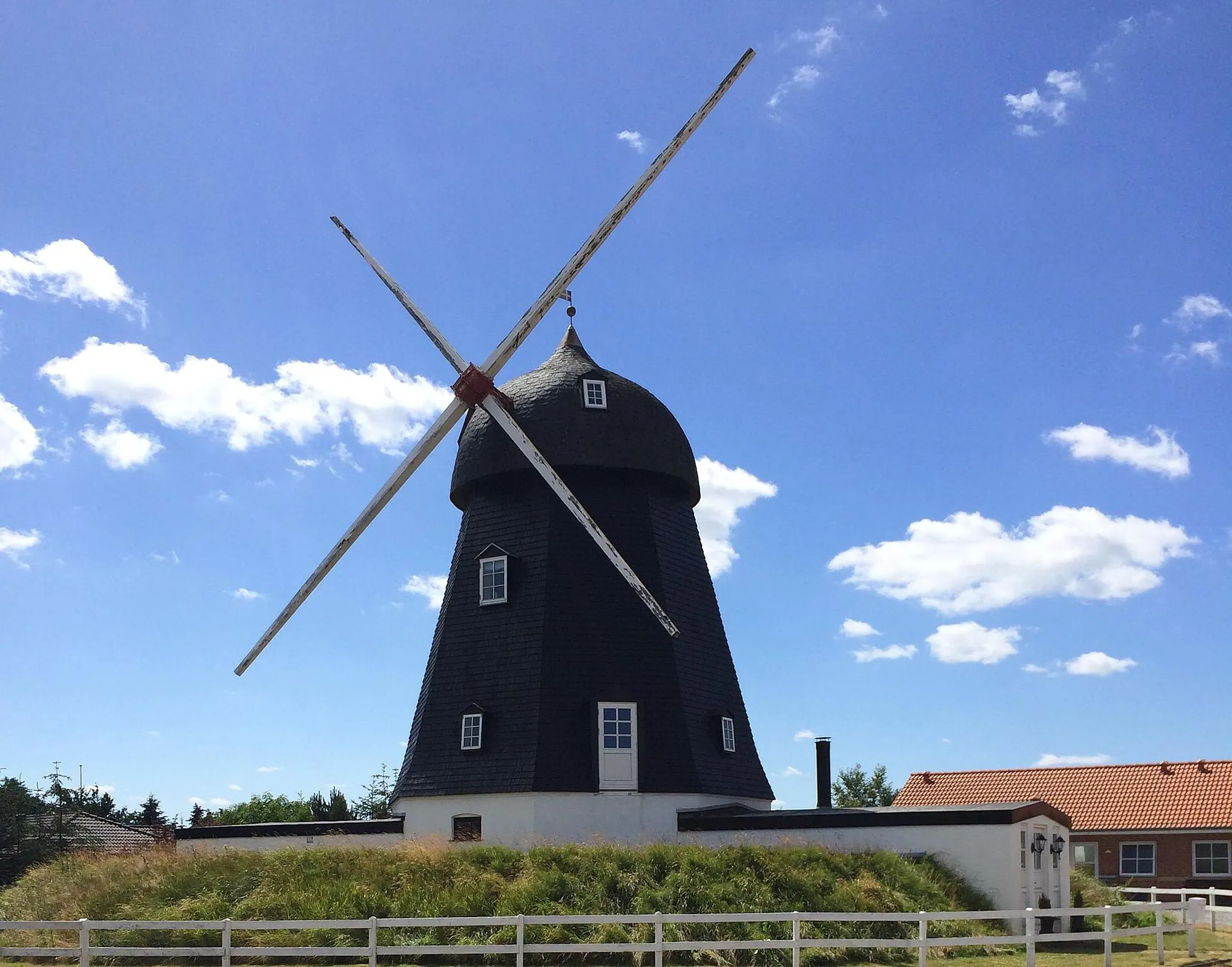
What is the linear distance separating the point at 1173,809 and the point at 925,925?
19015mm

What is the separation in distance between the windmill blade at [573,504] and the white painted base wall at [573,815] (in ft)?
9.30

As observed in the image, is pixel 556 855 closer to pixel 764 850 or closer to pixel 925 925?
pixel 764 850

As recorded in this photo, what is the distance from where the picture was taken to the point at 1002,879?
19.2 metres

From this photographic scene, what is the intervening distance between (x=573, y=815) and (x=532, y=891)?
421 centimetres

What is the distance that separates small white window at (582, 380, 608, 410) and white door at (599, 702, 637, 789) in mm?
5287

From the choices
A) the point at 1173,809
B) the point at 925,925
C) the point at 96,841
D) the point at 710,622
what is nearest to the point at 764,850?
the point at 925,925

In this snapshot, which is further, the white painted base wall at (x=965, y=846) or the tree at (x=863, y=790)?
the tree at (x=863, y=790)

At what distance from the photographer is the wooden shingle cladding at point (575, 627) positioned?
2173 cm

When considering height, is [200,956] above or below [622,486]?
below

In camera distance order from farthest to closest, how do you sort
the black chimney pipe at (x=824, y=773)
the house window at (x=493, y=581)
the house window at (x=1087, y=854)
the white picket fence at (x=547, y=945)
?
the house window at (x=1087, y=854), the black chimney pipe at (x=824, y=773), the house window at (x=493, y=581), the white picket fence at (x=547, y=945)

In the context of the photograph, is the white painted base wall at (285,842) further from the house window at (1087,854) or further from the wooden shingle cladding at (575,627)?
the house window at (1087,854)

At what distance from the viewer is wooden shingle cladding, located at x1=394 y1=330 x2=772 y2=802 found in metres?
21.7

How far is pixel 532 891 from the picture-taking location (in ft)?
56.1

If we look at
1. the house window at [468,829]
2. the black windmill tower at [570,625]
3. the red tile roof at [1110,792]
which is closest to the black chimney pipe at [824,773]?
the black windmill tower at [570,625]
